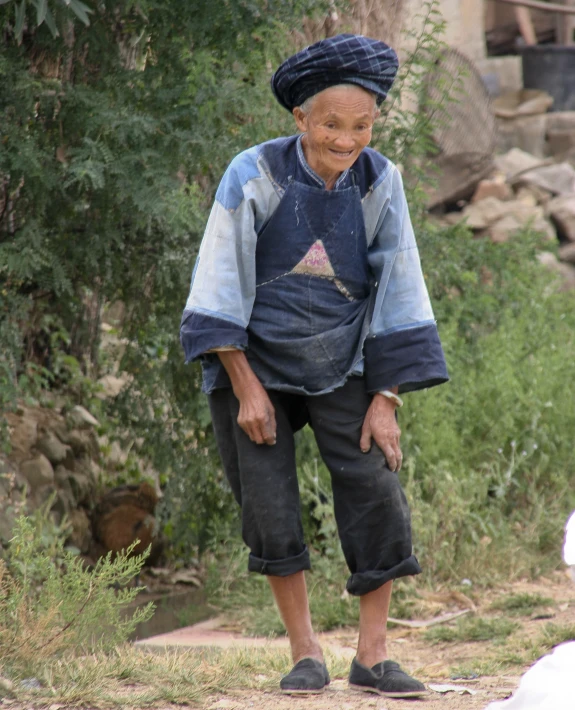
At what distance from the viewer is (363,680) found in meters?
2.88

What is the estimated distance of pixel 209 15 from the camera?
396 cm

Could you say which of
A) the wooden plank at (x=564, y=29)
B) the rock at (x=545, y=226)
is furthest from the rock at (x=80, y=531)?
the wooden plank at (x=564, y=29)

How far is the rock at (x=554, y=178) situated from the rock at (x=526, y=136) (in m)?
1.17

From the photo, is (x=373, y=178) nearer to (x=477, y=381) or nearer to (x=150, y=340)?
(x=150, y=340)

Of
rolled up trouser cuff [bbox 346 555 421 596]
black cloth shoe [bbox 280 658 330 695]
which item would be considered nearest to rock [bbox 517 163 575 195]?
rolled up trouser cuff [bbox 346 555 421 596]

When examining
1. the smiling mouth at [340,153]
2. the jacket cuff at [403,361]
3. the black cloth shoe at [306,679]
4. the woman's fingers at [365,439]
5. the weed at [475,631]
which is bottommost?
the weed at [475,631]

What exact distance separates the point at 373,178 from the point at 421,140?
1.78 m

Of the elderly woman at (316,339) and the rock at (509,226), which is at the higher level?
the elderly woman at (316,339)

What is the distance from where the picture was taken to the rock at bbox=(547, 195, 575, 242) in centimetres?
945

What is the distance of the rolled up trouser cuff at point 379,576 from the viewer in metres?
2.82

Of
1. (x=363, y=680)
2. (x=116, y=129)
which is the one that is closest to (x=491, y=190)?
(x=116, y=129)

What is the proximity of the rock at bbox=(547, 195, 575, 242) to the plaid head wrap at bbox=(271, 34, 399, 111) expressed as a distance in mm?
7053

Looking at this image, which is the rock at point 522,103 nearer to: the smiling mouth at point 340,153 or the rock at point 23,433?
the rock at point 23,433

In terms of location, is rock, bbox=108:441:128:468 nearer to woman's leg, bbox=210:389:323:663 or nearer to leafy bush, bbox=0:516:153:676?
leafy bush, bbox=0:516:153:676
